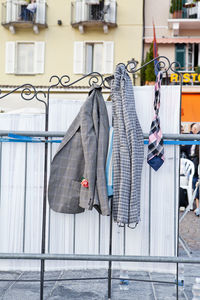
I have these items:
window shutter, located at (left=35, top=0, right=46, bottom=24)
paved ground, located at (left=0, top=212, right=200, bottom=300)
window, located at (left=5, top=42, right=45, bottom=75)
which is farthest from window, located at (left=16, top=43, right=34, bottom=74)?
paved ground, located at (left=0, top=212, right=200, bottom=300)

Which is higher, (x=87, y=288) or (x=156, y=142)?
(x=156, y=142)

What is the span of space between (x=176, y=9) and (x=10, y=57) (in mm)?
7939

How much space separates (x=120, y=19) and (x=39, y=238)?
17780 millimetres

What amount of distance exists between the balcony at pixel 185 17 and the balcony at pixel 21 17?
19.2ft

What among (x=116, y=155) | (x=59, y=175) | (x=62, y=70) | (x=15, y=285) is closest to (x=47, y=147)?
(x=59, y=175)

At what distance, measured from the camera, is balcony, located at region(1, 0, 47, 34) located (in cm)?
1988

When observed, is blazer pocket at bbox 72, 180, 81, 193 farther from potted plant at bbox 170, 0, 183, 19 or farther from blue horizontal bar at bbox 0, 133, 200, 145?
potted plant at bbox 170, 0, 183, 19

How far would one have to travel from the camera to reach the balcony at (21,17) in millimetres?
19875

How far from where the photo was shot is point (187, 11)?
20562 mm

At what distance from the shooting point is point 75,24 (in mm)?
19922

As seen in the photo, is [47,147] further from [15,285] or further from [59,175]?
[15,285]

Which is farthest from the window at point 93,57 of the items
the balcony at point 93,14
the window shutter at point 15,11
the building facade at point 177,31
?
the window shutter at point 15,11

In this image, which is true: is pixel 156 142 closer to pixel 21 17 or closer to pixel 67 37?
pixel 67 37

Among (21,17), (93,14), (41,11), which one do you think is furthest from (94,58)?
(21,17)
